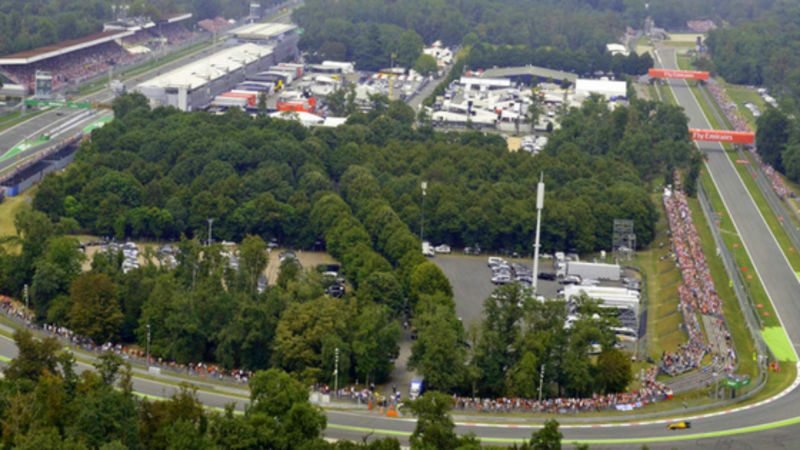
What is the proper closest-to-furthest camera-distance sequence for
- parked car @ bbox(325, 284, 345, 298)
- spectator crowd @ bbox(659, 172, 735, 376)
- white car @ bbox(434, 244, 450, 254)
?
1. spectator crowd @ bbox(659, 172, 735, 376)
2. parked car @ bbox(325, 284, 345, 298)
3. white car @ bbox(434, 244, 450, 254)

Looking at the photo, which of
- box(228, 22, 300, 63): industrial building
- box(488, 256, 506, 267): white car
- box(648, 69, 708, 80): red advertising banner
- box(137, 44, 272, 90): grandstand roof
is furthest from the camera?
box(228, 22, 300, 63): industrial building

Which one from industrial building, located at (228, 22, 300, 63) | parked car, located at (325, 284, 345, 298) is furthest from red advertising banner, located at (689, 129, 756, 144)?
industrial building, located at (228, 22, 300, 63)

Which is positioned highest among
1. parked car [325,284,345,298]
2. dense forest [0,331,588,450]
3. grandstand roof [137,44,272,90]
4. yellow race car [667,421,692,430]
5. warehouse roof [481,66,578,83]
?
grandstand roof [137,44,272,90]

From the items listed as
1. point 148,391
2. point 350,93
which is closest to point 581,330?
point 148,391

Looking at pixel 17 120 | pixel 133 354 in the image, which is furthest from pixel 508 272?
pixel 17 120

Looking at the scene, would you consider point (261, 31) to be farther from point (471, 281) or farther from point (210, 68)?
A: point (471, 281)

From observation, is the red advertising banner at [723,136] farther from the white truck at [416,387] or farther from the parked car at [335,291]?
the white truck at [416,387]

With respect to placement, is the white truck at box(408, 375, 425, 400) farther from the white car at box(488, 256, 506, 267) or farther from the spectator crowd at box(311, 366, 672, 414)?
the white car at box(488, 256, 506, 267)
